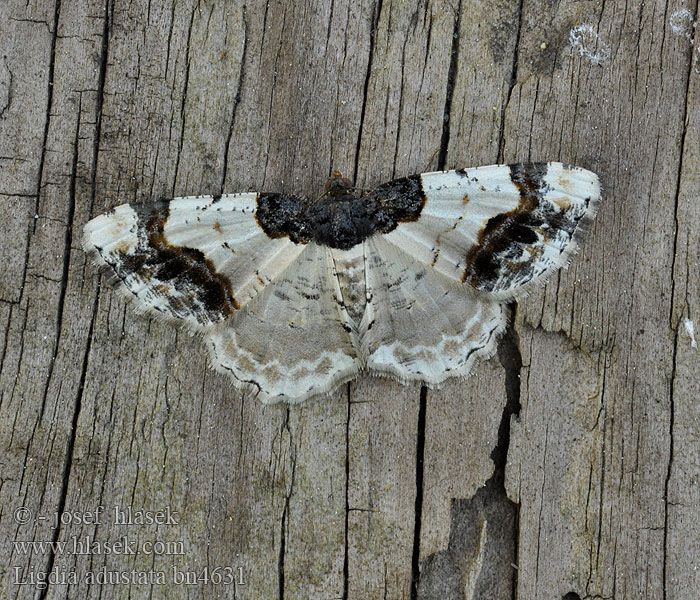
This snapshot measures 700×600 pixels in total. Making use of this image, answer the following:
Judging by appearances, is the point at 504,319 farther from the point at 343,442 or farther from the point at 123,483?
the point at 123,483

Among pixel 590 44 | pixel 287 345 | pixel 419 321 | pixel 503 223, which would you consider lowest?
pixel 287 345

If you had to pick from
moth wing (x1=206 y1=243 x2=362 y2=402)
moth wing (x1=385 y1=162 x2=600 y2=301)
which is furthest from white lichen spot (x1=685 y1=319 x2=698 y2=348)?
moth wing (x1=206 y1=243 x2=362 y2=402)

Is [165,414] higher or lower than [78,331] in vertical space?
lower

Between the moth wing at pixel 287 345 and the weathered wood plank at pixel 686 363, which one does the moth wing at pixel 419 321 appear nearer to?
the moth wing at pixel 287 345

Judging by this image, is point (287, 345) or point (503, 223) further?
point (287, 345)

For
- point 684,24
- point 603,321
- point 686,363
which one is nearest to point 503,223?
point 603,321

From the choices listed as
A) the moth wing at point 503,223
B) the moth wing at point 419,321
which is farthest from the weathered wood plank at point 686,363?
the moth wing at point 419,321

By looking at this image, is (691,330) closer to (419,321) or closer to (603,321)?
(603,321)

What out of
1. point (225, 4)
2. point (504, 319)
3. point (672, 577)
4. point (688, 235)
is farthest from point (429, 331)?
point (225, 4)
